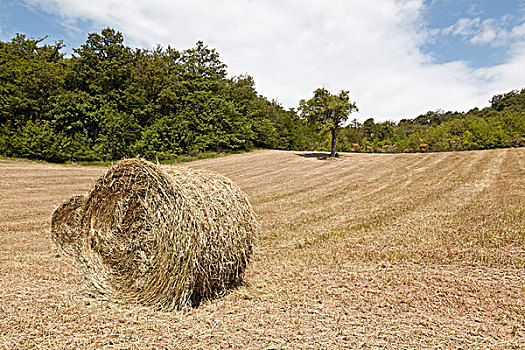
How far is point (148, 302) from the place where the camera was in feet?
13.1

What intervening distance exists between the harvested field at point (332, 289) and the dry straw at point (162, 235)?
0.87 feet

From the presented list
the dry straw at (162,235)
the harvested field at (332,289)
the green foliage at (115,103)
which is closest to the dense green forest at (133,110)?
the green foliage at (115,103)

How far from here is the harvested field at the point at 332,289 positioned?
3258 mm

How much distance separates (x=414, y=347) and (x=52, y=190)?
16209 millimetres

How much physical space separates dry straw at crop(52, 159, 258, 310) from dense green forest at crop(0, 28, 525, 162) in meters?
22.8

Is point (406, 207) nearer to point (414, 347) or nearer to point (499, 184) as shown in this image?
point (499, 184)

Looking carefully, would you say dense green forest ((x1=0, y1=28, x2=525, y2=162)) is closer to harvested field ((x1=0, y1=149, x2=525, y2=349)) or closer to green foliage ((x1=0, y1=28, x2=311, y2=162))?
green foliage ((x1=0, y1=28, x2=311, y2=162))

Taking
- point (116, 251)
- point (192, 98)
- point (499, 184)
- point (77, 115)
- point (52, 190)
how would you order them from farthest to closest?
point (192, 98) < point (77, 115) < point (52, 190) < point (499, 184) < point (116, 251)

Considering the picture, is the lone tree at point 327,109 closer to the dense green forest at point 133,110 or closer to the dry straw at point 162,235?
the dense green forest at point 133,110

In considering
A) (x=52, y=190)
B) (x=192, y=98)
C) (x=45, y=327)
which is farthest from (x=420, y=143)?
(x=45, y=327)

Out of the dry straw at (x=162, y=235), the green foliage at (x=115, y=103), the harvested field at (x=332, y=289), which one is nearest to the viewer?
the harvested field at (x=332, y=289)

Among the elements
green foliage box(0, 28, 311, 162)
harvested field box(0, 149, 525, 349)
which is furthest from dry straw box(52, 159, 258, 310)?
green foliage box(0, 28, 311, 162)

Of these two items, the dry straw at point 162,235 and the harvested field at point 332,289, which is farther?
the dry straw at point 162,235

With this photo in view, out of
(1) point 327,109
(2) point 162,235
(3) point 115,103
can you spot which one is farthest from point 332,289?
(3) point 115,103
